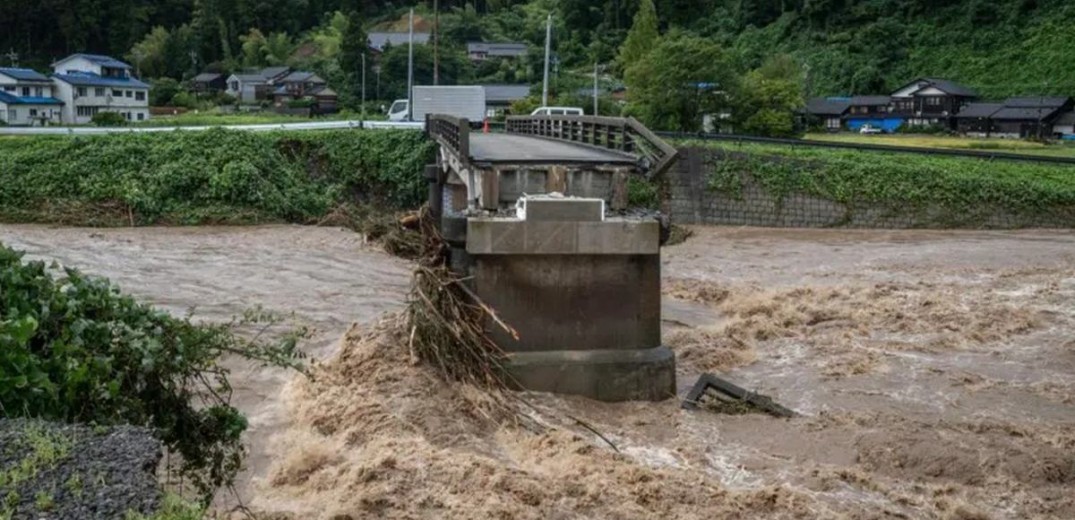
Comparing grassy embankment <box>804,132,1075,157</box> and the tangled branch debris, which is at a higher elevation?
grassy embankment <box>804,132,1075,157</box>

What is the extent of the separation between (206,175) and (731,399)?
83.5 feet

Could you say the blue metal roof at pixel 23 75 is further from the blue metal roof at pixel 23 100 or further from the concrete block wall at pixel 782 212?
the concrete block wall at pixel 782 212

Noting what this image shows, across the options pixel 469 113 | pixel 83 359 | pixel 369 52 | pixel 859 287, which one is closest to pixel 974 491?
pixel 83 359

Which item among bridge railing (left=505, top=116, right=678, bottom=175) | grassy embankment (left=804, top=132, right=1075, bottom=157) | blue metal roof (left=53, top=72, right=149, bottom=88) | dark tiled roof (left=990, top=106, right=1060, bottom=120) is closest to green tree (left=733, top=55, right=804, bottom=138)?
grassy embankment (left=804, top=132, right=1075, bottom=157)

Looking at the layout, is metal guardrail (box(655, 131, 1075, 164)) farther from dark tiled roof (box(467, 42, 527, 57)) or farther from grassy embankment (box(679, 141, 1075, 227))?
dark tiled roof (box(467, 42, 527, 57))

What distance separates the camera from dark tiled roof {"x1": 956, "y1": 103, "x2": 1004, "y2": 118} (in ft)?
190

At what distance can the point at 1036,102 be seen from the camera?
56.9 m

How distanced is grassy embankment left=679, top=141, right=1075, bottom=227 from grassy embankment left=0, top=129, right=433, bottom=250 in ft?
38.0

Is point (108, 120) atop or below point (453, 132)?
atop

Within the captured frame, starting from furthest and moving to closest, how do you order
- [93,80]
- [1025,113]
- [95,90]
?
[93,80]
[95,90]
[1025,113]

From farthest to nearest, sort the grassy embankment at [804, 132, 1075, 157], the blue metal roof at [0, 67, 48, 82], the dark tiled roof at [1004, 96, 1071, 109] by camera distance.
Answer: the blue metal roof at [0, 67, 48, 82]
the dark tiled roof at [1004, 96, 1071, 109]
the grassy embankment at [804, 132, 1075, 157]

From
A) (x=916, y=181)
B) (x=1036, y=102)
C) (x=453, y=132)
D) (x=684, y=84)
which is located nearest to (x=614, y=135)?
(x=453, y=132)

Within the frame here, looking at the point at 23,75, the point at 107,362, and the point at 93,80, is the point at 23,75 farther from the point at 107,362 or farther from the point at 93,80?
the point at 107,362

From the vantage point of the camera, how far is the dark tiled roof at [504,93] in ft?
215
